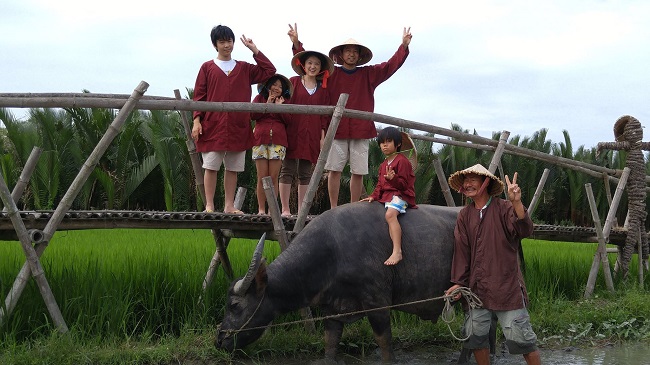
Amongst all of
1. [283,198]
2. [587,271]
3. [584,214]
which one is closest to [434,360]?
[283,198]

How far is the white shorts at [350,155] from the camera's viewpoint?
20.7 feet

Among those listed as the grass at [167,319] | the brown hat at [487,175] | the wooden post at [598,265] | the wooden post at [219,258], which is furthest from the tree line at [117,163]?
the brown hat at [487,175]

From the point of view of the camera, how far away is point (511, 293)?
442 cm

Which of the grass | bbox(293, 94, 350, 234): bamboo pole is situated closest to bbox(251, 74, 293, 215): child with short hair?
bbox(293, 94, 350, 234): bamboo pole

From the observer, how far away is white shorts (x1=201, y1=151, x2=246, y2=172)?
6004 mm

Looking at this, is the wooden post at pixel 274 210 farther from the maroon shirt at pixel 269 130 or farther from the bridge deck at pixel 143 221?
the maroon shirt at pixel 269 130

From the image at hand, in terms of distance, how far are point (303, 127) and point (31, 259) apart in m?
2.52

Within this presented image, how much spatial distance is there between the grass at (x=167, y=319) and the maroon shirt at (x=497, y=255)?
1357 mm

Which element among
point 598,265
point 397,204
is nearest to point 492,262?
point 397,204

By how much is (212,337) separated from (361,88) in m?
2.50

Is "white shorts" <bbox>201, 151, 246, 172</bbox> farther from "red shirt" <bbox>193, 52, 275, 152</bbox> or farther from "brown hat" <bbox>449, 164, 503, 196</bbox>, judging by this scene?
"brown hat" <bbox>449, 164, 503, 196</bbox>

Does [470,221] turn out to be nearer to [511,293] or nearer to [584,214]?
[511,293]

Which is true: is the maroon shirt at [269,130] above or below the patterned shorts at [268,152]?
above

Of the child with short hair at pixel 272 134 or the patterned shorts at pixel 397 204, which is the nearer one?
the patterned shorts at pixel 397 204
